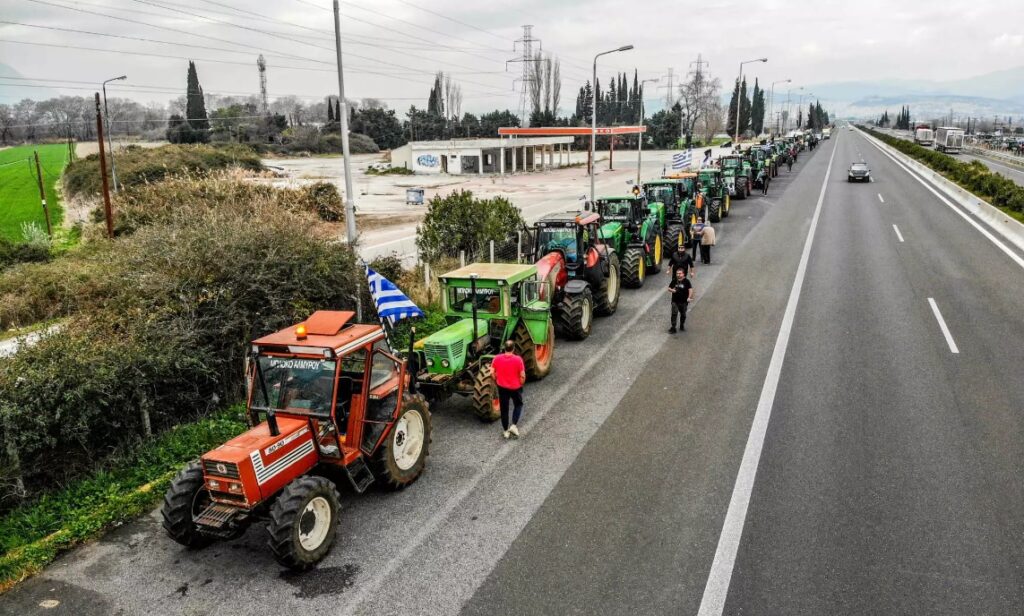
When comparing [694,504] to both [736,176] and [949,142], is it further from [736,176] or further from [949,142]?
[949,142]

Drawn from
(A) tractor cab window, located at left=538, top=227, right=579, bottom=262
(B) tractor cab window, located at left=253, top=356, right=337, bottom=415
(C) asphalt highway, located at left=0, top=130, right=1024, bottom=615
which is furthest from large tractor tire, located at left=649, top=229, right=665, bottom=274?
(B) tractor cab window, located at left=253, top=356, right=337, bottom=415

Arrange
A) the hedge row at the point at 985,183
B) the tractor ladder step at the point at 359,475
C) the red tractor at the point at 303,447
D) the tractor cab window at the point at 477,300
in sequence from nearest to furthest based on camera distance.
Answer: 1. the red tractor at the point at 303,447
2. the tractor ladder step at the point at 359,475
3. the tractor cab window at the point at 477,300
4. the hedge row at the point at 985,183

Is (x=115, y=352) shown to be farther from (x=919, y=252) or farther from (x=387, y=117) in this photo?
(x=387, y=117)

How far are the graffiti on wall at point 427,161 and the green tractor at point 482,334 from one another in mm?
53108

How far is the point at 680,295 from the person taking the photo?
13.8 m

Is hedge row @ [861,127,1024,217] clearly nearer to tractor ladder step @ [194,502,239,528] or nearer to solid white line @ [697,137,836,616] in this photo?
solid white line @ [697,137,836,616]

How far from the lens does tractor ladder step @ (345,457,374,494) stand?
24.3 ft

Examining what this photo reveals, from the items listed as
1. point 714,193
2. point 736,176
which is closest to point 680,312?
point 714,193

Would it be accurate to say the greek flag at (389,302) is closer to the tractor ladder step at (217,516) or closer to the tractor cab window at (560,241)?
the tractor cab window at (560,241)

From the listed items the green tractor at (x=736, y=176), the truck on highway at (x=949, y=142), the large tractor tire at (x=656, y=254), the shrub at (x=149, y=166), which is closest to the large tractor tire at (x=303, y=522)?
the large tractor tire at (x=656, y=254)

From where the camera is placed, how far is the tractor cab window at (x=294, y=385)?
7.07m

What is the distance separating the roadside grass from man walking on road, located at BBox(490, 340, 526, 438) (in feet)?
12.3

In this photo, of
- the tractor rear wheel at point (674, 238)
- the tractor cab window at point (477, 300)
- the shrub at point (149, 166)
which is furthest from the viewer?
the shrub at point (149, 166)

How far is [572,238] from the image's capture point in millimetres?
14961
